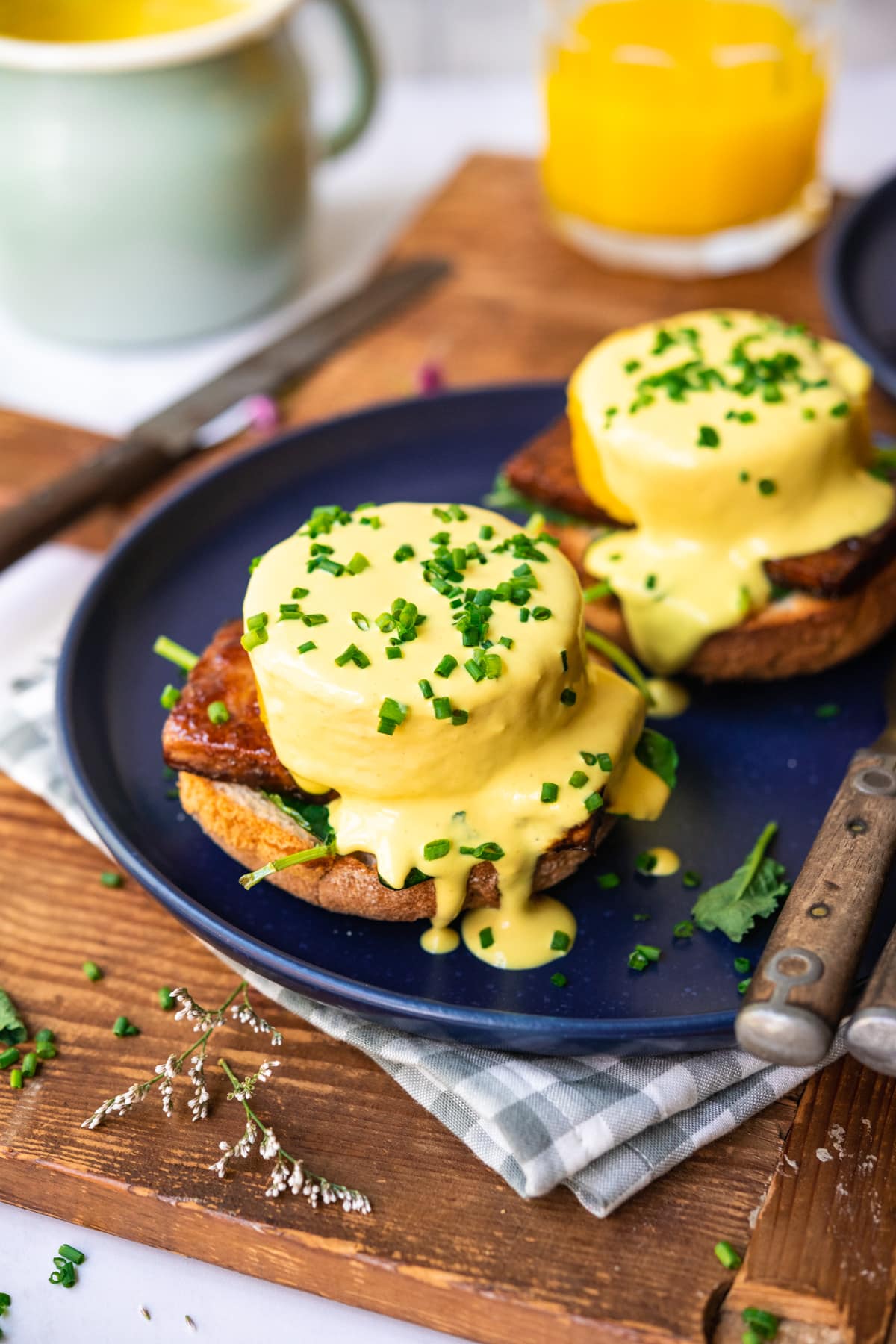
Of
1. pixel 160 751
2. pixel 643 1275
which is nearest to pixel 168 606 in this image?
pixel 160 751

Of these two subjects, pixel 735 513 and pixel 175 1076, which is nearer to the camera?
pixel 175 1076

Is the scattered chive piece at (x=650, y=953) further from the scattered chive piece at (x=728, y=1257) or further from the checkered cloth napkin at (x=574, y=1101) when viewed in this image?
the scattered chive piece at (x=728, y=1257)

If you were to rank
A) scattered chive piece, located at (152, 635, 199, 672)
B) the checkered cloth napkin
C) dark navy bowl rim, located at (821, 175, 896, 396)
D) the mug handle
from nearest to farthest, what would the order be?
the checkered cloth napkin < scattered chive piece, located at (152, 635, 199, 672) < dark navy bowl rim, located at (821, 175, 896, 396) < the mug handle

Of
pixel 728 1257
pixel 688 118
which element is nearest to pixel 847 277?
pixel 688 118

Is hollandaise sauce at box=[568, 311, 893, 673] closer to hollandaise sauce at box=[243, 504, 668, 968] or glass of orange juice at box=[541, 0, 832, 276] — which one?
hollandaise sauce at box=[243, 504, 668, 968]

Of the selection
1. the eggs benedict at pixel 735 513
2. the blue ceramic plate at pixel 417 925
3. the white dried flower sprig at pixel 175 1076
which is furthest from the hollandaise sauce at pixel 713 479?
the white dried flower sprig at pixel 175 1076

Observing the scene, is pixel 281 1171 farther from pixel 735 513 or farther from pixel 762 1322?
pixel 735 513

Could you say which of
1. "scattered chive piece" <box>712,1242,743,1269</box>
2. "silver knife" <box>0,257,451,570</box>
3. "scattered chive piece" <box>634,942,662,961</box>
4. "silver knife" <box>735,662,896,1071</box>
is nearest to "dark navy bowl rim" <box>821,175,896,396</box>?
"silver knife" <box>0,257,451,570</box>
